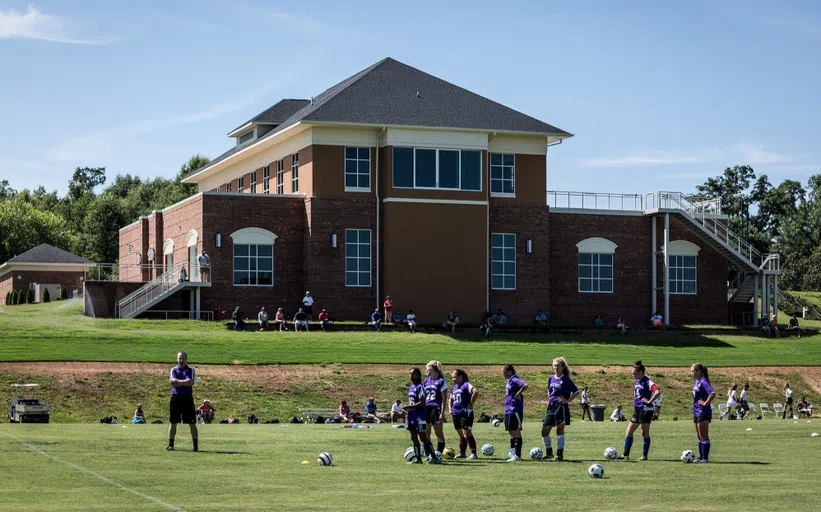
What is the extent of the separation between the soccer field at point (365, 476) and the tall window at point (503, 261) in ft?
113

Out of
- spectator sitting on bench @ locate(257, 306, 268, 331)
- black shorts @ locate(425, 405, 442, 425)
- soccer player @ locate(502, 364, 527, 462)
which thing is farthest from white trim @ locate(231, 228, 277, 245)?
soccer player @ locate(502, 364, 527, 462)

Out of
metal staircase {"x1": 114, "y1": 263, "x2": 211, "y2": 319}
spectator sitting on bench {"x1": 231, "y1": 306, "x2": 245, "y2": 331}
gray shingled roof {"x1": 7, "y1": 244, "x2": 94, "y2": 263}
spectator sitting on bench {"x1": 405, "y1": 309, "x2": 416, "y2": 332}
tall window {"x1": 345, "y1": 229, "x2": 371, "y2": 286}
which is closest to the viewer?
spectator sitting on bench {"x1": 231, "y1": 306, "x2": 245, "y2": 331}

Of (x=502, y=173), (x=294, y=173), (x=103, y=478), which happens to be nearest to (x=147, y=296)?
(x=294, y=173)

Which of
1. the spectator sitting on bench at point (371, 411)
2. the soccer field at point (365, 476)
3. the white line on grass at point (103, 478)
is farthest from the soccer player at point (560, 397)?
the spectator sitting on bench at point (371, 411)

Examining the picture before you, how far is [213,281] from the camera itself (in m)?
58.9

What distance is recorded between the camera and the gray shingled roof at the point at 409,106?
60438 mm

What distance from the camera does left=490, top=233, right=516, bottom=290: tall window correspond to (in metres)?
63.0

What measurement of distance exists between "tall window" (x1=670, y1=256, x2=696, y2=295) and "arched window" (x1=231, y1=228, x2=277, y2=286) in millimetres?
22121

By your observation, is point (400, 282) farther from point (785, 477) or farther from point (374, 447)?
point (785, 477)

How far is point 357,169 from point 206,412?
25426 mm

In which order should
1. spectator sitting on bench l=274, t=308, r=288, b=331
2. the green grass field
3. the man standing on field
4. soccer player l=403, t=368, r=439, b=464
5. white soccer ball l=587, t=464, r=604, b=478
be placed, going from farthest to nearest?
spectator sitting on bench l=274, t=308, r=288, b=331 < the green grass field < the man standing on field < soccer player l=403, t=368, r=439, b=464 < white soccer ball l=587, t=464, r=604, b=478

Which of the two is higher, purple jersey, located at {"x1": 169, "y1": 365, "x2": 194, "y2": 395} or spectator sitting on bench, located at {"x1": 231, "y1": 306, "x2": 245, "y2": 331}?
spectator sitting on bench, located at {"x1": 231, "y1": 306, "x2": 245, "y2": 331}

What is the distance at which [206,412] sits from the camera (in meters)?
37.1

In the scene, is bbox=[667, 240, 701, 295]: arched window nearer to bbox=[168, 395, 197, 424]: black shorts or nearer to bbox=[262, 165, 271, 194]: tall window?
bbox=[262, 165, 271, 194]: tall window
